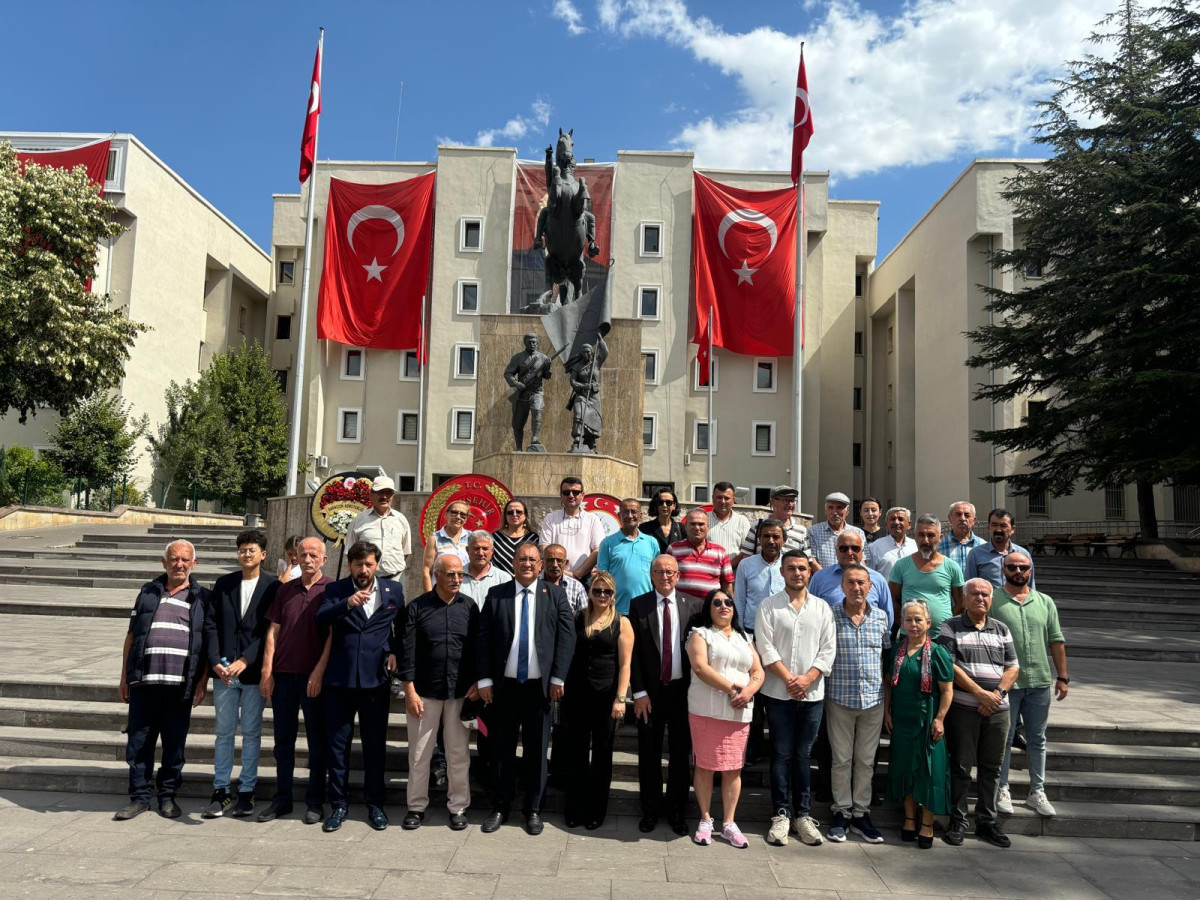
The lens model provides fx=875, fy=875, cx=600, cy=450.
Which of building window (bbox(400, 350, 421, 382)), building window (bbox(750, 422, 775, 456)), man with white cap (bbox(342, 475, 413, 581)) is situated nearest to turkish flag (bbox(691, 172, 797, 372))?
building window (bbox(750, 422, 775, 456))

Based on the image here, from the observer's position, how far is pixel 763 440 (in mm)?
36500

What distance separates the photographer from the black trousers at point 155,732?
18.6ft

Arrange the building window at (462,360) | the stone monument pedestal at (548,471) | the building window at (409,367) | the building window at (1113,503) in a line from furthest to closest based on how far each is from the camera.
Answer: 1. the building window at (409,367)
2. the building window at (462,360)
3. the building window at (1113,503)
4. the stone monument pedestal at (548,471)

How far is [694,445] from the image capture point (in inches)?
1385

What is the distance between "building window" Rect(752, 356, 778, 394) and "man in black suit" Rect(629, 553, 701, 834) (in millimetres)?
31274

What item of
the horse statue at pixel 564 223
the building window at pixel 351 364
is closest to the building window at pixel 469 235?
the building window at pixel 351 364

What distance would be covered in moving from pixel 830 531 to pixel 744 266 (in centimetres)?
2620

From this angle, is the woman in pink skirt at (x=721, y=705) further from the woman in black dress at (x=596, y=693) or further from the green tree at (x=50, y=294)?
the green tree at (x=50, y=294)

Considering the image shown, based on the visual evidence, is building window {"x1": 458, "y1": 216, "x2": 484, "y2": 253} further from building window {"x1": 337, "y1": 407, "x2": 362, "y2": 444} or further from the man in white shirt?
the man in white shirt

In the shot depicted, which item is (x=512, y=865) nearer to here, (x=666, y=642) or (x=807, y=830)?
(x=666, y=642)

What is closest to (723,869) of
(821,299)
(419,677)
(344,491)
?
(419,677)

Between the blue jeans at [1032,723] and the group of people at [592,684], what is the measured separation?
0.02 m

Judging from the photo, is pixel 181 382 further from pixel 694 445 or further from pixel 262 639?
pixel 262 639

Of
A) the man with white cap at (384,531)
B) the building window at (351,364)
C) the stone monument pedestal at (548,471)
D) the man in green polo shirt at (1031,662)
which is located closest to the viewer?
the man in green polo shirt at (1031,662)
